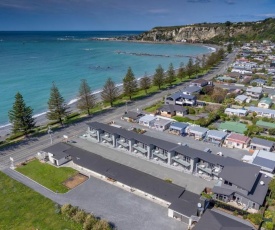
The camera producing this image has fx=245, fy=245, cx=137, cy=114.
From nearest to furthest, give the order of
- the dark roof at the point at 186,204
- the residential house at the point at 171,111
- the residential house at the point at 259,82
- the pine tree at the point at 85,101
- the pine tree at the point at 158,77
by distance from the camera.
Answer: the dark roof at the point at 186,204
the residential house at the point at 171,111
the pine tree at the point at 85,101
the pine tree at the point at 158,77
the residential house at the point at 259,82

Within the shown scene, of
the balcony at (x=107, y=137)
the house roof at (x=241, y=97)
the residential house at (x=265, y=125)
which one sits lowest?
the balcony at (x=107, y=137)

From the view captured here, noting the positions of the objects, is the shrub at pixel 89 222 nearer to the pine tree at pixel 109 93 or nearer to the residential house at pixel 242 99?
the pine tree at pixel 109 93

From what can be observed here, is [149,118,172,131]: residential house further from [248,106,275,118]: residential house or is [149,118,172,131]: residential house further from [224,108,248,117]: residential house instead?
[248,106,275,118]: residential house

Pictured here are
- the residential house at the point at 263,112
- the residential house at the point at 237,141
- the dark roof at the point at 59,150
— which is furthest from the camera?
the residential house at the point at 263,112

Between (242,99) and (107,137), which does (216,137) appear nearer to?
(107,137)

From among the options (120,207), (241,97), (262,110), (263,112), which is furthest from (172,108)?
(120,207)

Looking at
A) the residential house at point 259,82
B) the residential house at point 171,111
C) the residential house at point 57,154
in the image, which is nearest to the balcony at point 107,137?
the residential house at point 57,154
